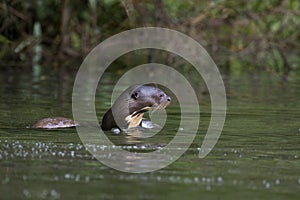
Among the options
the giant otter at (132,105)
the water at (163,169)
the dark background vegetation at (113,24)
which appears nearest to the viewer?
the water at (163,169)

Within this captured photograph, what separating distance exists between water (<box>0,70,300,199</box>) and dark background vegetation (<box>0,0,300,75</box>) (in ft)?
15.0

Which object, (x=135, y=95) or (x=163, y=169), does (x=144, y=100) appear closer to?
(x=135, y=95)

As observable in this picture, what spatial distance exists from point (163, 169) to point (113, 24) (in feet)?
30.2

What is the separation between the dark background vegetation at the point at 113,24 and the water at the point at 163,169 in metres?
4.57

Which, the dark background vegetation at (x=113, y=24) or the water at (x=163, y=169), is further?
the dark background vegetation at (x=113, y=24)

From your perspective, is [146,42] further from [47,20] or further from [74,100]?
[74,100]

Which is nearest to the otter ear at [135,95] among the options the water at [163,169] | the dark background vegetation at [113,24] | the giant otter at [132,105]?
the giant otter at [132,105]

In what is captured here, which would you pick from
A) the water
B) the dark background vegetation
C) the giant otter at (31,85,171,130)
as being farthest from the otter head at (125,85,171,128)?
the dark background vegetation

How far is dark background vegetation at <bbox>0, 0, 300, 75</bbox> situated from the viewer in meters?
13.9

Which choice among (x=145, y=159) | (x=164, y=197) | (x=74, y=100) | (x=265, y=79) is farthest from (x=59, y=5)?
(x=164, y=197)

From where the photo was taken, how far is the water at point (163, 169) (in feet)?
15.9

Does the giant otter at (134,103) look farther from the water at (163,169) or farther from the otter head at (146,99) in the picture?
the water at (163,169)

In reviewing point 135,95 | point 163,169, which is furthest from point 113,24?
point 163,169

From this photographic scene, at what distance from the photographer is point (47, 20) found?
14.4 metres
